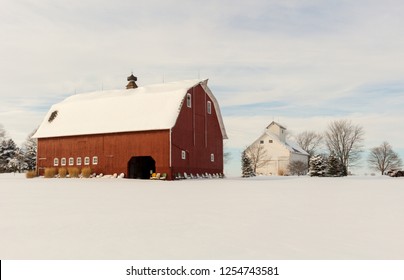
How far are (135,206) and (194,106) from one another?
2224cm

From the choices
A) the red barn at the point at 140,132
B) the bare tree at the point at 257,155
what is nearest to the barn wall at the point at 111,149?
the red barn at the point at 140,132

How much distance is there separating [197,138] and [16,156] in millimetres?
37831

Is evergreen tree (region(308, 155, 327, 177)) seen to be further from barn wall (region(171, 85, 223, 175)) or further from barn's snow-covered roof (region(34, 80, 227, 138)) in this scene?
barn wall (region(171, 85, 223, 175))

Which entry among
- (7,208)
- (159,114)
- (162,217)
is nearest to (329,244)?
(162,217)

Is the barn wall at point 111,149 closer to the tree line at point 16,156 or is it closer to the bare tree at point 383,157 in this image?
the tree line at point 16,156

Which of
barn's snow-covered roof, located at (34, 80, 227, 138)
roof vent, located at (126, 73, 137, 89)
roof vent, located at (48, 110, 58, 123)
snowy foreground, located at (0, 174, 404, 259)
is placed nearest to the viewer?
snowy foreground, located at (0, 174, 404, 259)

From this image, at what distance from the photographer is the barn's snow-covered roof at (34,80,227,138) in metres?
30.9

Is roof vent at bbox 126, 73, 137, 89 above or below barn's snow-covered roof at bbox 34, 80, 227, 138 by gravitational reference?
above

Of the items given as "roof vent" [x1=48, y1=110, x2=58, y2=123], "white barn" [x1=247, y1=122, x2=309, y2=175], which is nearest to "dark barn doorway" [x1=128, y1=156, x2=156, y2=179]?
"roof vent" [x1=48, y1=110, x2=58, y2=123]

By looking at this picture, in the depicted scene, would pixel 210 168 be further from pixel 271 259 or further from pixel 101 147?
pixel 271 259

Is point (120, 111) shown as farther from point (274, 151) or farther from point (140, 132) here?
point (274, 151)

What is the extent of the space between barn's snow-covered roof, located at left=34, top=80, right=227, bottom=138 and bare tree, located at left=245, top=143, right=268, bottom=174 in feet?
72.2

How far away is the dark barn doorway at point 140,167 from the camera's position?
32750 millimetres

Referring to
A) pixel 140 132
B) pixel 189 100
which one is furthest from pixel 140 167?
pixel 189 100
